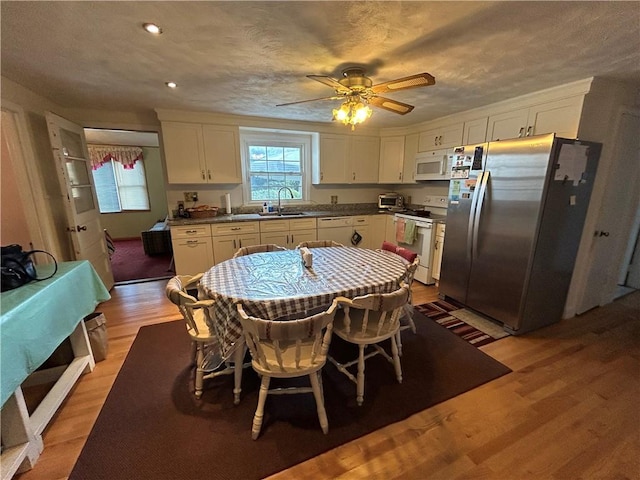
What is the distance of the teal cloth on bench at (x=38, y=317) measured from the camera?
4.26 ft

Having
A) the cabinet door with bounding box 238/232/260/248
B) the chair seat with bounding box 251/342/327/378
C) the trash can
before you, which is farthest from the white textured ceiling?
the trash can

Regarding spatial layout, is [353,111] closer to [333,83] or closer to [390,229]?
[333,83]

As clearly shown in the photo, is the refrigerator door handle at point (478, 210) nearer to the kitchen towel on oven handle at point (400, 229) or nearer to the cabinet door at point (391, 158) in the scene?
the kitchen towel on oven handle at point (400, 229)

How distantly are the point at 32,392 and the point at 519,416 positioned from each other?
11.0ft

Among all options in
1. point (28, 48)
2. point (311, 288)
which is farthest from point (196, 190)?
point (311, 288)

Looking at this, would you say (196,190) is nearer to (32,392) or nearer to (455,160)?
(32,392)

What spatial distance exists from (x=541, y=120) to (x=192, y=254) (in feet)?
13.8

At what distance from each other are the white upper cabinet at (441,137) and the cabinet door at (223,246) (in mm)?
3164

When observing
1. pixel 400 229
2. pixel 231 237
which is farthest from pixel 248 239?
pixel 400 229

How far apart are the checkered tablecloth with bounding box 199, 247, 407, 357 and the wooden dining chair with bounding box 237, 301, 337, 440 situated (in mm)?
144

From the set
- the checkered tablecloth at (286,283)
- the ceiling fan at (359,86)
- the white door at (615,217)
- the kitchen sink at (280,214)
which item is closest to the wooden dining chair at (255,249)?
the checkered tablecloth at (286,283)

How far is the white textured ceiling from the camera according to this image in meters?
1.37

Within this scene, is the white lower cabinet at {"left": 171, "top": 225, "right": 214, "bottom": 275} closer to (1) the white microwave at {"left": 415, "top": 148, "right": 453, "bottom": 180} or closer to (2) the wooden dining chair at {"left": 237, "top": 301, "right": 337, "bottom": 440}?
(2) the wooden dining chair at {"left": 237, "top": 301, "right": 337, "bottom": 440}

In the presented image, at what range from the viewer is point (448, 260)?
3.17 metres
